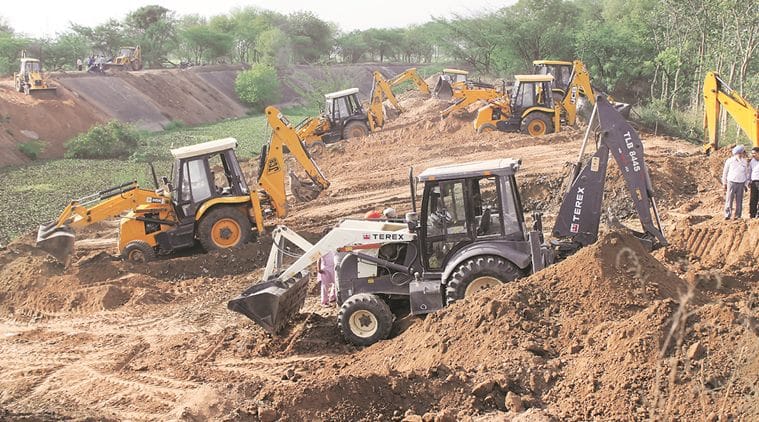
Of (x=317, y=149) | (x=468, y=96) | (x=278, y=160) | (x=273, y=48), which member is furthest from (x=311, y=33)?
(x=278, y=160)

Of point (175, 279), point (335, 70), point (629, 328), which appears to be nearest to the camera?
point (629, 328)

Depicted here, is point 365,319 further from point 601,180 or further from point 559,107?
point 559,107

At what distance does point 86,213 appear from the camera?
13055 mm

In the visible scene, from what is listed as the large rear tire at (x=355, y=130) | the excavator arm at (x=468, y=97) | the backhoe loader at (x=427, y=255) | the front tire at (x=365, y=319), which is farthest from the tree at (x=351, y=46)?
the front tire at (x=365, y=319)

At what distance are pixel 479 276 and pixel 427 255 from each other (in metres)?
0.74

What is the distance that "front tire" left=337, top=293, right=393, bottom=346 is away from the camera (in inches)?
341

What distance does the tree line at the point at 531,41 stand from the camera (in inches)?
1101

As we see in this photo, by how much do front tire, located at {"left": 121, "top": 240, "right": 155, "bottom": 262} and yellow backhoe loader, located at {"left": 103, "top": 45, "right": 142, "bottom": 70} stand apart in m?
39.3

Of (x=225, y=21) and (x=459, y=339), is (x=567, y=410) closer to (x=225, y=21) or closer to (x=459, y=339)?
(x=459, y=339)

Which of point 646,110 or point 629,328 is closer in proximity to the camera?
point 629,328

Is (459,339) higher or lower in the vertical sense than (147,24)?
lower

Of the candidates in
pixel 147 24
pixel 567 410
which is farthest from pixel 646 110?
pixel 147 24

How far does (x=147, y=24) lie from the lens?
6359cm

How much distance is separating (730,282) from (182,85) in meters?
45.4
